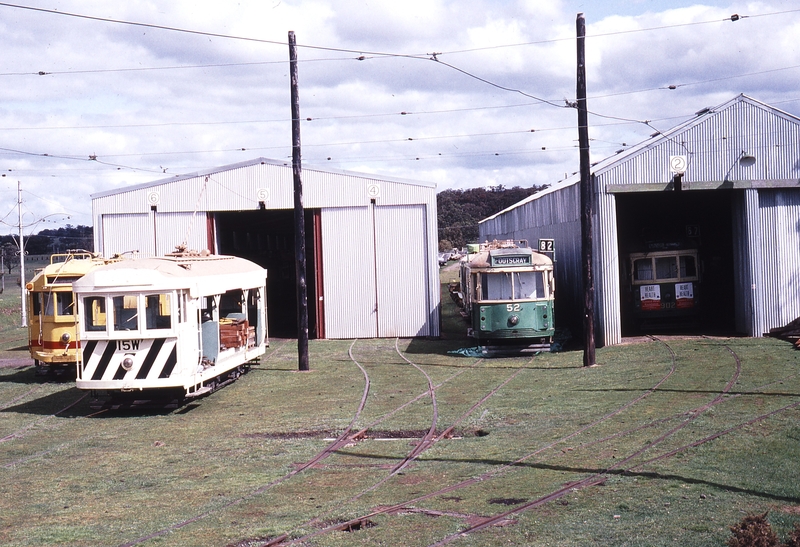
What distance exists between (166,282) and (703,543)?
1156 cm

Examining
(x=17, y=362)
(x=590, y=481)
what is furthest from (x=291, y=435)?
(x=17, y=362)

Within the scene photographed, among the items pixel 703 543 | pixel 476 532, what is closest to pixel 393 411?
pixel 476 532

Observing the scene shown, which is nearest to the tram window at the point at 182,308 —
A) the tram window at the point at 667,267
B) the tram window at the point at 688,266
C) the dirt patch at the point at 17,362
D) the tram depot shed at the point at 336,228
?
the dirt patch at the point at 17,362

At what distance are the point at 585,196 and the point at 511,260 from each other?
4.10 meters

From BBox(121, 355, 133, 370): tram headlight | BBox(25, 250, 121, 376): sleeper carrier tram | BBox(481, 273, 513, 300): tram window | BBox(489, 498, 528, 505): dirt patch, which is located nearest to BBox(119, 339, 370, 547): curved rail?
BBox(489, 498, 528, 505): dirt patch

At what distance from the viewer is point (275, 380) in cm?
2072

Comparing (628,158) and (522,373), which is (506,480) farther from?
(628,158)

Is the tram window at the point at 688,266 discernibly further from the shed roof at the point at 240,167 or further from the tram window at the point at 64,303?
the tram window at the point at 64,303

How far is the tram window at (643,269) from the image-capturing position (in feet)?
88.3

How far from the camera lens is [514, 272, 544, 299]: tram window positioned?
24.0 metres

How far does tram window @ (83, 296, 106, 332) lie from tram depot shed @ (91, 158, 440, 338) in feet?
45.0

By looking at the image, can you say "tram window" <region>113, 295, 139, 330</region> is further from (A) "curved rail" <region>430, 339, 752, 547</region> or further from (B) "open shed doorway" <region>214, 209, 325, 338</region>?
(B) "open shed doorway" <region>214, 209, 325, 338</region>

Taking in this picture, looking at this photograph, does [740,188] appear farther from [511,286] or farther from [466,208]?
[466,208]

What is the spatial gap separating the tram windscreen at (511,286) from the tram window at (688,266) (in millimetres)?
5795
